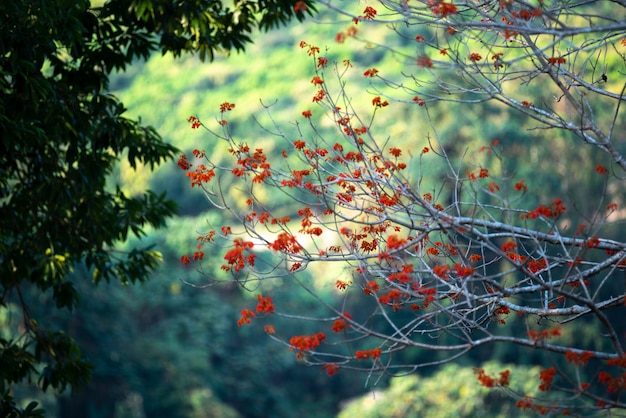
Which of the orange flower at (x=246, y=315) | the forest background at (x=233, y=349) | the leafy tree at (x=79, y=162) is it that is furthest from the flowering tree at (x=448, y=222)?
the forest background at (x=233, y=349)

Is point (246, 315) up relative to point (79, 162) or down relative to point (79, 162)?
down

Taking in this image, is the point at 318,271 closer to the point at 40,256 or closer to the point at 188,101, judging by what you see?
the point at 188,101

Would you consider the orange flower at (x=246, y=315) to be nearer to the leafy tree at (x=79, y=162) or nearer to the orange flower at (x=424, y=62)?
the orange flower at (x=424, y=62)

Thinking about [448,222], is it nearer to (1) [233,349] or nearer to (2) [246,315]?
(2) [246,315]

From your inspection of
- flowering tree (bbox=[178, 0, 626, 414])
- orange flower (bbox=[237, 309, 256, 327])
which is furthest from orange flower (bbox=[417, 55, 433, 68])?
orange flower (bbox=[237, 309, 256, 327])

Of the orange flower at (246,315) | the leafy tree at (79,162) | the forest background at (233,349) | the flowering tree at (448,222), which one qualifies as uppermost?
the forest background at (233,349)

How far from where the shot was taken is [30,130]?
162 inches

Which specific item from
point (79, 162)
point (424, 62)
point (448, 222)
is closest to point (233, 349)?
point (79, 162)

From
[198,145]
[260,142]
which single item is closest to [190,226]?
[260,142]

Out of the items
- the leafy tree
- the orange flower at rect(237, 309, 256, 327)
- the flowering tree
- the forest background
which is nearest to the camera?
the flowering tree

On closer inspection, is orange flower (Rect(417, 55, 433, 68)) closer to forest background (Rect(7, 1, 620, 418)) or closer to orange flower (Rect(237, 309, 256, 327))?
orange flower (Rect(237, 309, 256, 327))

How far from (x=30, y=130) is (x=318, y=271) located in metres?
14.9

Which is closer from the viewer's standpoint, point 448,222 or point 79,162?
point 448,222

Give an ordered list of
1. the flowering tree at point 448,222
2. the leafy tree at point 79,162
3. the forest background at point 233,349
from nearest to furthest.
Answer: the flowering tree at point 448,222, the leafy tree at point 79,162, the forest background at point 233,349
